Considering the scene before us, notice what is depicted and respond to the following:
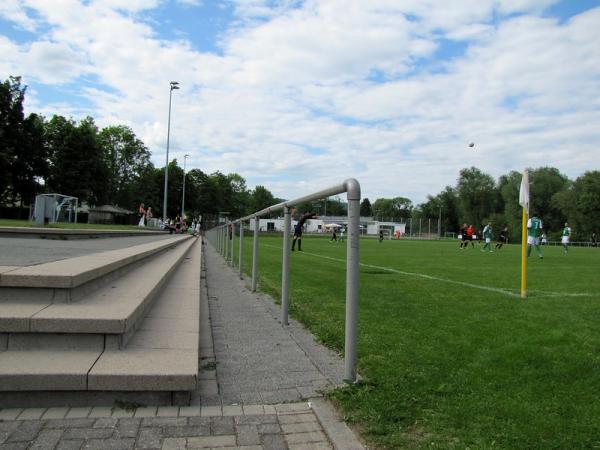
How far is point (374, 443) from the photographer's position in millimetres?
2484

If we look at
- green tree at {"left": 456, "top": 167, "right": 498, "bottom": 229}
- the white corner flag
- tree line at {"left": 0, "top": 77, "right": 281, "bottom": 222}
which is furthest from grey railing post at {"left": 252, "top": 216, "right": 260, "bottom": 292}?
green tree at {"left": 456, "top": 167, "right": 498, "bottom": 229}

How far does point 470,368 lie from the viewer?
12.0 ft

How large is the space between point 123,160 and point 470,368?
284ft

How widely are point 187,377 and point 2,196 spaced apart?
5165 centimetres

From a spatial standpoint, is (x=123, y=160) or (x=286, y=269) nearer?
(x=286, y=269)

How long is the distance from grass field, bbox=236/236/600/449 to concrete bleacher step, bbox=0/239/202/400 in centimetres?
112

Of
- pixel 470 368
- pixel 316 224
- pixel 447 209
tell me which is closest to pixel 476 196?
pixel 447 209

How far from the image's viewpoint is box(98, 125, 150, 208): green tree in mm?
81431

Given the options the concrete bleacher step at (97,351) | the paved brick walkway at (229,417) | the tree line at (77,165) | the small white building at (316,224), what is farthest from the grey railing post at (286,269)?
the tree line at (77,165)

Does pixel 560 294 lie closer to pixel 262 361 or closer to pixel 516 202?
pixel 262 361

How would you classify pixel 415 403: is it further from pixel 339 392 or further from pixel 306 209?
pixel 306 209

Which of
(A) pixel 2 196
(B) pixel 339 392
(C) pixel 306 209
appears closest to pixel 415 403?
(B) pixel 339 392

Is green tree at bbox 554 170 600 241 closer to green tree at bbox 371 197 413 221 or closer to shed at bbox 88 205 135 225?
shed at bbox 88 205 135 225

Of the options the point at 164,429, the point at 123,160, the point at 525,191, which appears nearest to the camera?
the point at 164,429
